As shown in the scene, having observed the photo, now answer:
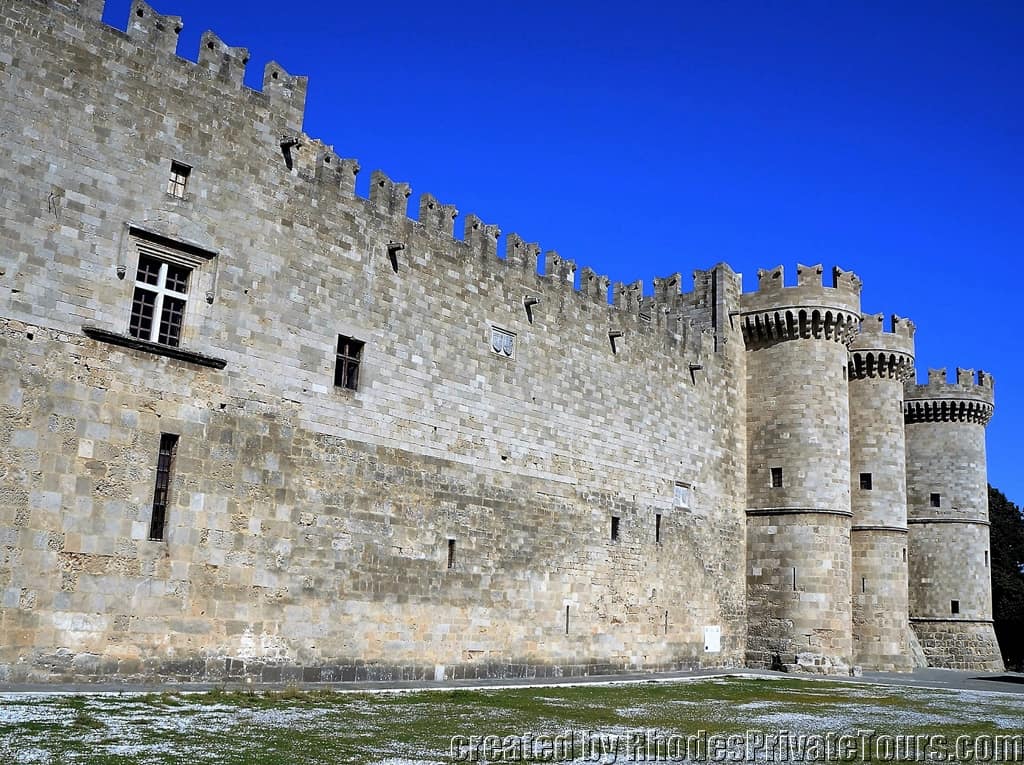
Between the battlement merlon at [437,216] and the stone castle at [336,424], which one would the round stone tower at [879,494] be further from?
the battlement merlon at [437,216]

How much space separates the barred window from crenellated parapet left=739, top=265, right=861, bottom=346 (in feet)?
59.8

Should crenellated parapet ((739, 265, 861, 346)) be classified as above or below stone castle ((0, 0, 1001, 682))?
above

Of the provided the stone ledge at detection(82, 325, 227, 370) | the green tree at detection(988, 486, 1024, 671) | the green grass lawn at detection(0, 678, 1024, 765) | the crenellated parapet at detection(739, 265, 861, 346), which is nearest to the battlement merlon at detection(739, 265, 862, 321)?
the crenellated parapet at detection(739, 265, 861, 346)

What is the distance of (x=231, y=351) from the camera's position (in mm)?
15562

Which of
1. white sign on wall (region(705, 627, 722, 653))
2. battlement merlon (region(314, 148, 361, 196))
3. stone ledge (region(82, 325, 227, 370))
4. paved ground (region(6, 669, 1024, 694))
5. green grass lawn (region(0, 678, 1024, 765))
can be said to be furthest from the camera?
white sign on wall (region(705, 627, 722, 653))

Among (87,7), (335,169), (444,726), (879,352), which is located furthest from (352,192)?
(879,352)

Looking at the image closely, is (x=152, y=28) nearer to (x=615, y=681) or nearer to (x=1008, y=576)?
(x=615, y=681)

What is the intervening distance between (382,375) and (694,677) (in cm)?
1050

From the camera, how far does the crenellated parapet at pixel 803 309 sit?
1112 inches

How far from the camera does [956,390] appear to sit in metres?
37.6

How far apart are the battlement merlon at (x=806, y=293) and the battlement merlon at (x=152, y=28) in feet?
60.7

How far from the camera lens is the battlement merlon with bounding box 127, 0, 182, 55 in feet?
49.6

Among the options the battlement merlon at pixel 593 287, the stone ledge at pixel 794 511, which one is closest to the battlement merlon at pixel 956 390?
the stone ledge at pixel 794 511

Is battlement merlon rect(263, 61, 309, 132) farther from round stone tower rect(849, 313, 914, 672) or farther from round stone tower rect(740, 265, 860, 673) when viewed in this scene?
round stone tower rect(849, 313, 914, 672)
